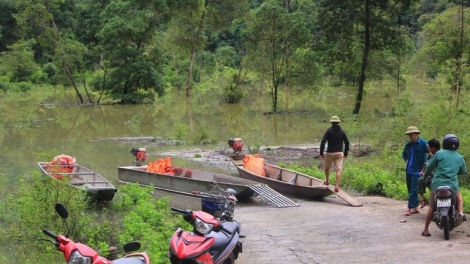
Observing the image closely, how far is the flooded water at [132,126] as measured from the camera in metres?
21.0

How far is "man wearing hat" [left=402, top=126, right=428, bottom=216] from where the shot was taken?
989 centimetres

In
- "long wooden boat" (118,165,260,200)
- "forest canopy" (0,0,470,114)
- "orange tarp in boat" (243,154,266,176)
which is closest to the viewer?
"long wooden boat" (118,165,260,200)

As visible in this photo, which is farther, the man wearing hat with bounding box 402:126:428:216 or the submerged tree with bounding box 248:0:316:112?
the submerged tree with bounding box 248:0:316:112

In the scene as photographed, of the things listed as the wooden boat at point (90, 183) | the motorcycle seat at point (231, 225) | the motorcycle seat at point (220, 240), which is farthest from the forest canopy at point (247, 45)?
the motorcycle seat at point (220, 240)

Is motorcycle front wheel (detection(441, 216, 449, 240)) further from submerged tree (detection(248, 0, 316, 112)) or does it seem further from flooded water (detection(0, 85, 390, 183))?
submerged tree (detection(248, 0, 316, 112))

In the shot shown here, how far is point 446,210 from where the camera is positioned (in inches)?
317

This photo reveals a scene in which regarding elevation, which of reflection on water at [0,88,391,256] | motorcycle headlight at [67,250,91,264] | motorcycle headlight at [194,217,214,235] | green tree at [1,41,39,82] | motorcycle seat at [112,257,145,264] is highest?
green tree at [1,41,39,82]

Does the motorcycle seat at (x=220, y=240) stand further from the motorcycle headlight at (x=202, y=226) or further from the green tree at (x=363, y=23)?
the green tree at (x=363, y=23)

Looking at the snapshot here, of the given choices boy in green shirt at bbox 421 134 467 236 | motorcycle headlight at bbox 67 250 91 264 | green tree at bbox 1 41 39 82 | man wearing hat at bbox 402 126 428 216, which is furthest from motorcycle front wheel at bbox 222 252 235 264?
green tree at bbox 1 41 39 82

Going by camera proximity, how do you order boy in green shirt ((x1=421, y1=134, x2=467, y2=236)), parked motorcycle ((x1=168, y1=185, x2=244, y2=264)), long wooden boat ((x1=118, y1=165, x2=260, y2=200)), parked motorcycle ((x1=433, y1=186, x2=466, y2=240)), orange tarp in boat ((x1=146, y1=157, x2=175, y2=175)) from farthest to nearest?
1. orange tarp in boat ((x1=146, y1=157, x2=175, y2=175))
2. long wooden boat ((x1=118, y1=165, x2=260, y2=200))
3. boy in green shirt ((x1=421, y1=134, x2=467, y2=236))
4. parked motorcycle ((x1=433, y1=186, x2=466, y2=240))
5. parked motorcycle ((x1=168, y1=185, x2=244, y2=264))

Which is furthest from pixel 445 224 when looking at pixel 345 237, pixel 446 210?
pixel 345 237

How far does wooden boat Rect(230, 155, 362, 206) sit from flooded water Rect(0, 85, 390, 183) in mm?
4433

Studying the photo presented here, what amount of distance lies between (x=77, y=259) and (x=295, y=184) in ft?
29.8

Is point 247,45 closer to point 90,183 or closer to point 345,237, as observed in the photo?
point 90,183
